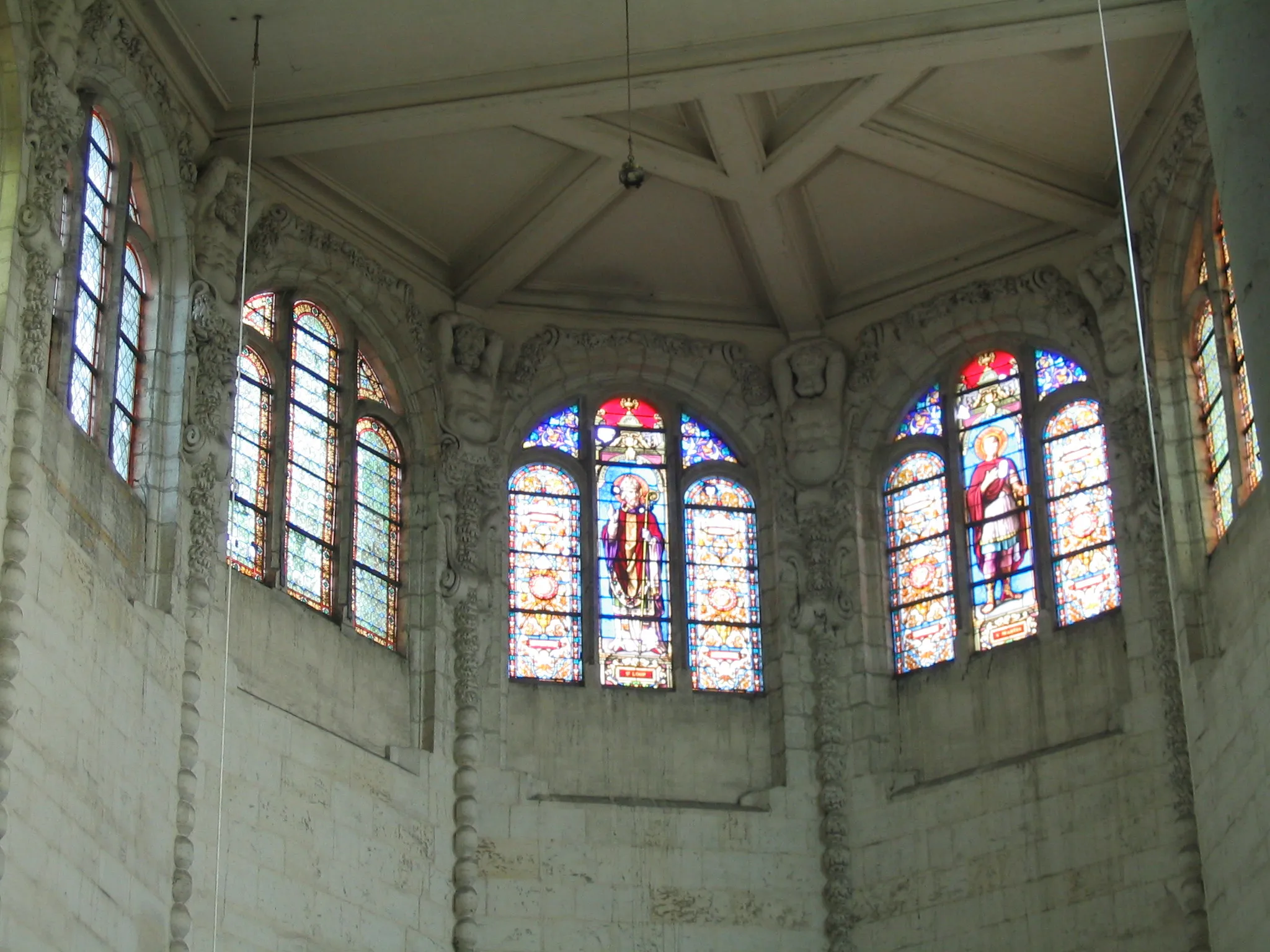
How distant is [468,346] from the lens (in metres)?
19.0

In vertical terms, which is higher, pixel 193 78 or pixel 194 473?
pixel 193 78

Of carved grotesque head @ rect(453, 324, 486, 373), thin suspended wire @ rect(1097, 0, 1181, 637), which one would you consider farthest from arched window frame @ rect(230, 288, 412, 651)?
thin suspended wire @ rect(1097, 0, 1181, 637)

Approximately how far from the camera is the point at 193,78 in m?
16.6

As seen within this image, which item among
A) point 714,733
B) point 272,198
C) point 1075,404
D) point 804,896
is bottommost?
point 804,896

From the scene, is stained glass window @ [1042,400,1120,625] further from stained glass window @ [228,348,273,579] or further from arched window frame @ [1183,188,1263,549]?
stained glass window @ [228,348,273,579]

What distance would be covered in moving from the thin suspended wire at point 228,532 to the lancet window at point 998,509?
543 cm

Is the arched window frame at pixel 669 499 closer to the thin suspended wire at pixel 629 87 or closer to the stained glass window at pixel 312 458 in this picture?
the stained glass window at pixel 312 458

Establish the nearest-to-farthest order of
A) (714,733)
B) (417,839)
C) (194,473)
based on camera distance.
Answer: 1. (194,473)
2. (417,839)
3. (714,733)

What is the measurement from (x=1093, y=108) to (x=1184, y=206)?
1.03m

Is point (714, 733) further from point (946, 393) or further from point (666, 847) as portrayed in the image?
point (946, 393)

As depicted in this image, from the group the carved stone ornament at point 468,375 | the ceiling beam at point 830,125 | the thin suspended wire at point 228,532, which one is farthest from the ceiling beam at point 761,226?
the thin suspended wire at point 228,532

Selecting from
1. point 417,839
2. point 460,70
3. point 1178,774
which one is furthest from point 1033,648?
point 460,70

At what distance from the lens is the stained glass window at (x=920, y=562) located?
18609 mm

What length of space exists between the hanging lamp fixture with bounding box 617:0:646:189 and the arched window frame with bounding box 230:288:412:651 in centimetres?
245
